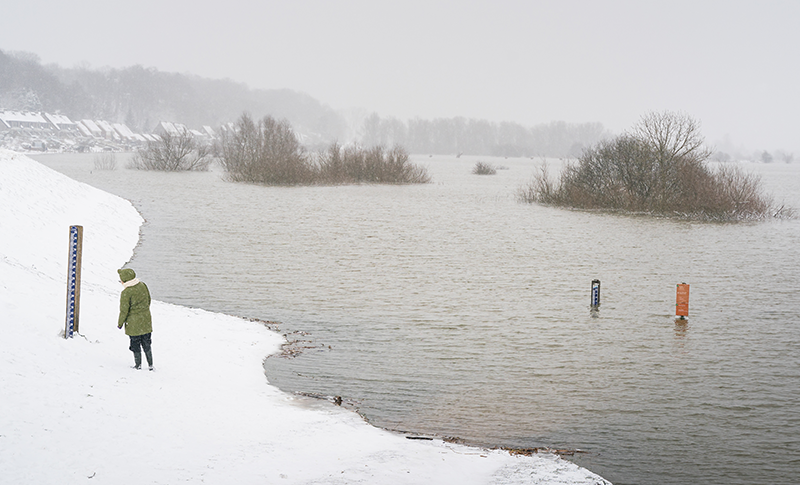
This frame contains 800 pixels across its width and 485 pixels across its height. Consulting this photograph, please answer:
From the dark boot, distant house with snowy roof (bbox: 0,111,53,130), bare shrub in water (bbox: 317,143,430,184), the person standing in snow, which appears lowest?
the dark boot

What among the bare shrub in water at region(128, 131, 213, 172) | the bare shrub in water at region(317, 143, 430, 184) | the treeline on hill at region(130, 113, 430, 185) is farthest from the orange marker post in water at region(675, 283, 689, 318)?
the bare shrub in water at region(128, 131, 213, 172)

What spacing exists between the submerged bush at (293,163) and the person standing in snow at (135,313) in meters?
67.8

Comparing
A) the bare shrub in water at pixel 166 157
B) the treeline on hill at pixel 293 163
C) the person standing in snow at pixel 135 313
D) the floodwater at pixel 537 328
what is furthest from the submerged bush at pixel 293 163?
the person standing in snow at pixel 135 313

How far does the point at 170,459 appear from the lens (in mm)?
8680

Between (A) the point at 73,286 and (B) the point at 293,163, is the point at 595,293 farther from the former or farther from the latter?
(B) the point at 293,163

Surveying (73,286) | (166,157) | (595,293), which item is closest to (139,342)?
(73,286)

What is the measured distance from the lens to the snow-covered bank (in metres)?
8.37

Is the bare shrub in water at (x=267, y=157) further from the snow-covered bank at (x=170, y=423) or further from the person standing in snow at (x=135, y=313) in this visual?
the person standing in snow at (x=135, y=313)

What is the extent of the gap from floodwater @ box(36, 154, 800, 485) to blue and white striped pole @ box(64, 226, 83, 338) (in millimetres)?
3571

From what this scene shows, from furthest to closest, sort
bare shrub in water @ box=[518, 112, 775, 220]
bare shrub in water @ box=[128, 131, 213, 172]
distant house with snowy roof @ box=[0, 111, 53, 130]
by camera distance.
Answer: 1. distant house with snowy roof @ box=[0, 111, 53, 130]
2. bare shrub in water @ box=[128, 131, 213, 172]
3. bare shrub in water @ box=[518, 112, 775, 220]

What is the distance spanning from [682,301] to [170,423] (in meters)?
14.5

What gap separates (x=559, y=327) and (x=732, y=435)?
24.4 feet

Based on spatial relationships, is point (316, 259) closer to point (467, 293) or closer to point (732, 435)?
point (467, 293)

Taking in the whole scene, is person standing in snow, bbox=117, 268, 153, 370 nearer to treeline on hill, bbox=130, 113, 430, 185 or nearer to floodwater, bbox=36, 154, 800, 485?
floodwater, bbox=36, 154, 800, 485
